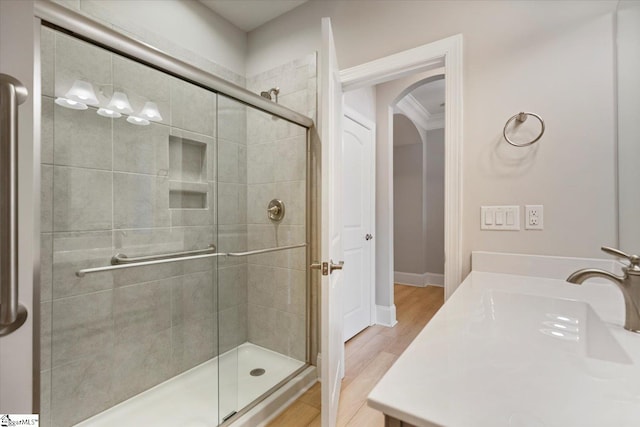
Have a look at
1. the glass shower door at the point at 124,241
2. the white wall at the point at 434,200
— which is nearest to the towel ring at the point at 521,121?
the glass shower door at the point at 124,241

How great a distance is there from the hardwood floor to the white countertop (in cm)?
117

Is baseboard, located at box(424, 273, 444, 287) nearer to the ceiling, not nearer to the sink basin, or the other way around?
the sink basin

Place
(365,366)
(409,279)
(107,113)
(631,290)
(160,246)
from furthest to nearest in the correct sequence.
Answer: (409,279) < (365,366) < (160,246) < (107,113) < (631,290)

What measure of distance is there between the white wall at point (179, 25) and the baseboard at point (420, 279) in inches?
146

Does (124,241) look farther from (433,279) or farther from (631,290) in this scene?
(433,279)

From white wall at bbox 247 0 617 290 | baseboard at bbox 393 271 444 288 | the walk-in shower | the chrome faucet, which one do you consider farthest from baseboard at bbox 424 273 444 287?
the chrome faucet

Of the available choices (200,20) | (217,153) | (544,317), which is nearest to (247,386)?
(217,153)

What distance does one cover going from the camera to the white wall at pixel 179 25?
161cm

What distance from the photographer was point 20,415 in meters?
0.71

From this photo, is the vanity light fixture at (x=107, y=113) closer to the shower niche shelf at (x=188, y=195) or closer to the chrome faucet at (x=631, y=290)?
the shower niche shelf at (x=188, y=195)

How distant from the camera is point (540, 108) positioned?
1368 mm

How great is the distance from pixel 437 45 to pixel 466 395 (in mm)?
1726

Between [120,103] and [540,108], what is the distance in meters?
2.10

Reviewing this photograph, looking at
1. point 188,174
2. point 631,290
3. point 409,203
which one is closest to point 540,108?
point 631,290
